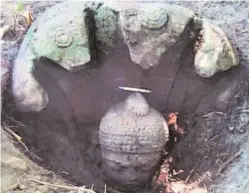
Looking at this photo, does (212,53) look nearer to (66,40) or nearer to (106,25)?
(106,25)

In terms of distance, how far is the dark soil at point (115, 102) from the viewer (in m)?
2.25

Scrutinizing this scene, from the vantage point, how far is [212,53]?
220 cm

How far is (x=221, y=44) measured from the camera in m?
2.22

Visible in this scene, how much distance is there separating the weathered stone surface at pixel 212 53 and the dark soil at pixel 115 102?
55 mm

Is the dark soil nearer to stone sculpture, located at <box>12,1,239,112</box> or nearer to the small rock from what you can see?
stone sculpture, located at <box>12,1,239,112</box>

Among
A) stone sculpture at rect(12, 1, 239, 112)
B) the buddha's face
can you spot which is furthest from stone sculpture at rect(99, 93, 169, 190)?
stone sculpture at rect(12, 1, 239, 112)

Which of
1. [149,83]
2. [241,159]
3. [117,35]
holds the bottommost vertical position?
[241,159]

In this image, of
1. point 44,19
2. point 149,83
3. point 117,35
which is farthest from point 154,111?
point 44,19

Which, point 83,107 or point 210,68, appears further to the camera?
Answer: point 83,107

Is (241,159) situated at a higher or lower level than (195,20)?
lower

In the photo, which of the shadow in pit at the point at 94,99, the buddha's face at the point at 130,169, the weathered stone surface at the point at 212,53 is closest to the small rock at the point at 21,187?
the shadow in pit at the point at 94,99

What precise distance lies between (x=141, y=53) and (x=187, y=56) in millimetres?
182

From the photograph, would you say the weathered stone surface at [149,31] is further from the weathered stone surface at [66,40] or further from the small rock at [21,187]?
the small rock at [21,187]

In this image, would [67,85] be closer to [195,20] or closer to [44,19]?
[44,19]
